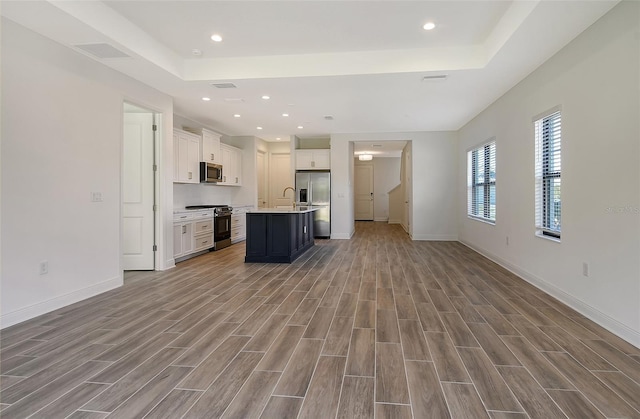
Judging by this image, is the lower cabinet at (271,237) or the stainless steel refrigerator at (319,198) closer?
the lower cabinet at (271,237)

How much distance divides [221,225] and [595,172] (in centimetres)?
611

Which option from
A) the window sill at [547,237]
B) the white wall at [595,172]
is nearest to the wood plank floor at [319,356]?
the white wall at [595,172]

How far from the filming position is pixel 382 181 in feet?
46.2

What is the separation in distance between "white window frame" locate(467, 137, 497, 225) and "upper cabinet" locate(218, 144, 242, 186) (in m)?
5.46

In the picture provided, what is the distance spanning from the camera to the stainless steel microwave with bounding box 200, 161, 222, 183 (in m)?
6.37

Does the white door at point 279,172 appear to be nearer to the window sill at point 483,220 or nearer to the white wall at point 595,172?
the window sill at point 483,220

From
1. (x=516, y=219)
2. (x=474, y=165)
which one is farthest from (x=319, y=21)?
(x=474, y=165)

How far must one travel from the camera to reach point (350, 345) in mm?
2322

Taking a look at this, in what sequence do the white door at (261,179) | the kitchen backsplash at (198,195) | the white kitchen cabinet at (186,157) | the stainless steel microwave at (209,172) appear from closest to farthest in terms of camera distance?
the white kitchen cabinet at (186,157) → the kitchen backsplash at (198,195) → the stainless steel microwave at (209,172) → the white door at (261,179)

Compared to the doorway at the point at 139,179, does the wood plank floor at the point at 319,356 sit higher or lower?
lower

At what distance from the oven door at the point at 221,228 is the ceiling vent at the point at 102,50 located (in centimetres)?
362

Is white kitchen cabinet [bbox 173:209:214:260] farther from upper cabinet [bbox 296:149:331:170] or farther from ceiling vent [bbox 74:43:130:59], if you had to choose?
upper cabinet [bbox 296:149:331:170]

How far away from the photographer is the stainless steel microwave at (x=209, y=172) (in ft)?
20.9

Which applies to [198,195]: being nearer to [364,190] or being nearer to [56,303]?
[56,303]
